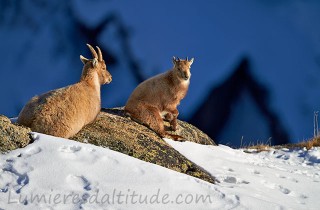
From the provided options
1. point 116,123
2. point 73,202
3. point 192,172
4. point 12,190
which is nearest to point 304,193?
point 192,172

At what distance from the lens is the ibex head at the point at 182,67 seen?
37.8 feet

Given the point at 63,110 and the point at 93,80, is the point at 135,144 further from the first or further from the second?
the point at 93,80

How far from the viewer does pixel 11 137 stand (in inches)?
259

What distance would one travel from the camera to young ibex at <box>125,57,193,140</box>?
10.8 metres

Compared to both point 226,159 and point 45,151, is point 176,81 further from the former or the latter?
point 45,151

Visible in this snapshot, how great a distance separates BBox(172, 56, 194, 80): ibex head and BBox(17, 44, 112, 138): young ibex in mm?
2657

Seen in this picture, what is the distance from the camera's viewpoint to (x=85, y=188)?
5.86 meters

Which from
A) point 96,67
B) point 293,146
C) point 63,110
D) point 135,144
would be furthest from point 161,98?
point 293,146

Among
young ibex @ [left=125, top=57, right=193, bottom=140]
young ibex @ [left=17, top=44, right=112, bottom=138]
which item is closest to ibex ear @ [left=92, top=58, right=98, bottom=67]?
young ibex @ [left=17, top=44, right=112, bottom=138]

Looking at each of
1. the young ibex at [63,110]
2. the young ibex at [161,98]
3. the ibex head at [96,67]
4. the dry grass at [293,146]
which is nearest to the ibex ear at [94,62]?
the ibex head at [96,67]

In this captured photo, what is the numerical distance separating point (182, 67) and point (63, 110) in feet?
13.6

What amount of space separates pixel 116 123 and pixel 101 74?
1.31 m

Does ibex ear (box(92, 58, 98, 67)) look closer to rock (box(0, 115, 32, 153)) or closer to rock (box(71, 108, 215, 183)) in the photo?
rock (box(71, 108, 215, 183))

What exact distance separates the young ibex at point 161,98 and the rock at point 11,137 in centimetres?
424
